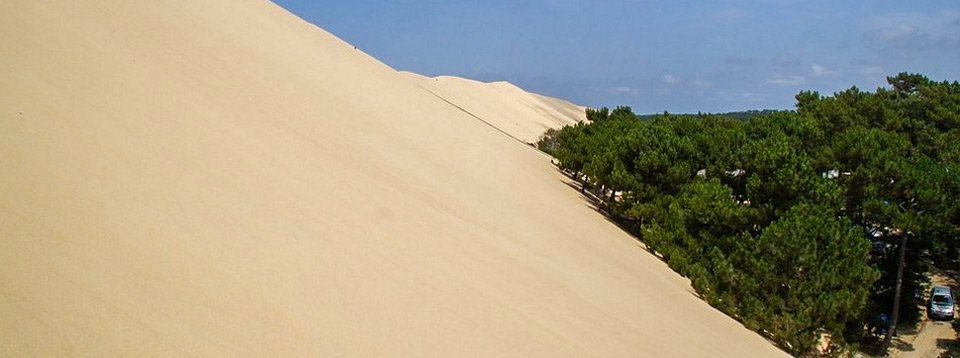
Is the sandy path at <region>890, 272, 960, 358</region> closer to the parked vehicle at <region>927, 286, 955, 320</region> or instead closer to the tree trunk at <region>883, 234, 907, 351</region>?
the parked vehicle at <region>927, 286, 955, 320</region>

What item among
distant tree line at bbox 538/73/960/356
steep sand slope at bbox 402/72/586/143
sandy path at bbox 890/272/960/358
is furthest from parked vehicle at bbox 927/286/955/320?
steep sand slope at bbox 402/72/586/143

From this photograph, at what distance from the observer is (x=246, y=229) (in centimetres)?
614

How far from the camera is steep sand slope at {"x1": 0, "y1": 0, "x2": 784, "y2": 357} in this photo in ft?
15.1

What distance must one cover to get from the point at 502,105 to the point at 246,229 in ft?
235

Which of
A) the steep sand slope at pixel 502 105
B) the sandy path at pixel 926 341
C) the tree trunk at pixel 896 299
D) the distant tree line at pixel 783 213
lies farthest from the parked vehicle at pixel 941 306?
the steep sand slope at pixel 502 105

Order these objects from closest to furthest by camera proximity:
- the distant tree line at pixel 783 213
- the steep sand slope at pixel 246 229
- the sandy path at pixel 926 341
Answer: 1. the steep sand slope at pixel 246 229
2. the distant tree line at pixel 783 213
3. the sandy path at pixel 926 341

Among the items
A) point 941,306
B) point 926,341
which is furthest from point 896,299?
point 941,306

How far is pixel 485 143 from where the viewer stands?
19.1 m

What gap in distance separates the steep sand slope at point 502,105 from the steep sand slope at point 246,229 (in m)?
42.1

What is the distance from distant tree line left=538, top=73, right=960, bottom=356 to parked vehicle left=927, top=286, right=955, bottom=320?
181cm

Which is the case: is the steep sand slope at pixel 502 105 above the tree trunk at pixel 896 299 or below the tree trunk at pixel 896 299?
above

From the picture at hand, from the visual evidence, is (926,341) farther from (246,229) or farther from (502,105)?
(502,105)

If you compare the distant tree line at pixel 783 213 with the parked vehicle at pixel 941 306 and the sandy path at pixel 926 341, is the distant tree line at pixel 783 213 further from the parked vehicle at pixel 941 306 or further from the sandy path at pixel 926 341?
the parked vehicle at pixel 941 306

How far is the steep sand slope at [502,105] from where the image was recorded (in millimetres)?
62188
